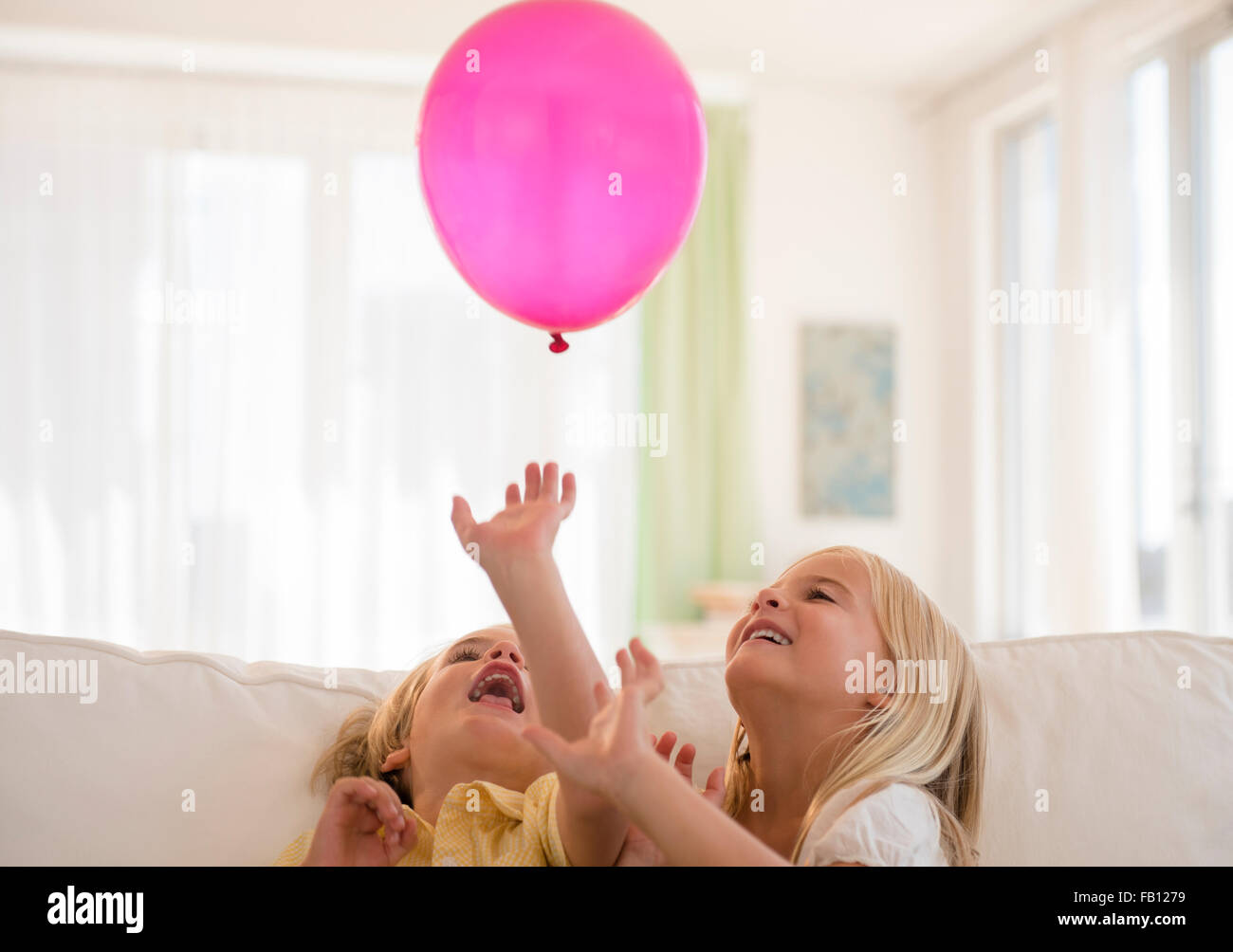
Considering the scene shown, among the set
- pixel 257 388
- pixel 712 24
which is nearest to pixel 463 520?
pixel 712 24

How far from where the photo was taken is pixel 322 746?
1.46 meters

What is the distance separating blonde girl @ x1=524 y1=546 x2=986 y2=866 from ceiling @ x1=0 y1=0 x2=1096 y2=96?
Answer: 126 inches

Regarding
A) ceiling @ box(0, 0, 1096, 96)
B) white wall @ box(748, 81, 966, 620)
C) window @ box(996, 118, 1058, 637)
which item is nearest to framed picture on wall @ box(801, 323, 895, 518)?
white wall @ box(748, 81, 966, 620)

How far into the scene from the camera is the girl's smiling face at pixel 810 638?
130 cm

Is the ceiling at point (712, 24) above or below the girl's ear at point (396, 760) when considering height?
above

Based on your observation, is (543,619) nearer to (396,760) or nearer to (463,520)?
(463,520)

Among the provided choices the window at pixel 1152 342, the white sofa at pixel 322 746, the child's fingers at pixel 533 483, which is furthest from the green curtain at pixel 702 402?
the child's fingers at pixel 533 483

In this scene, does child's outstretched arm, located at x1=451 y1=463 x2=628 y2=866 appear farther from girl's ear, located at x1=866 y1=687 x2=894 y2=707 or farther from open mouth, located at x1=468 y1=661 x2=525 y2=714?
girl's ear, located at x1=866 y1=687 x2=894 y2=707

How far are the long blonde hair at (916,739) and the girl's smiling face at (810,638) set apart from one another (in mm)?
23

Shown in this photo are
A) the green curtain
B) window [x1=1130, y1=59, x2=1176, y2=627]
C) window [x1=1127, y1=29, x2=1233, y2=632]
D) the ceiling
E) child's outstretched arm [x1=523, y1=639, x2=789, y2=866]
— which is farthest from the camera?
the green curtain

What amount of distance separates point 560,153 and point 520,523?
0.50 meters

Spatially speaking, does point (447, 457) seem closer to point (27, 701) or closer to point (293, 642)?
point (293, 642)

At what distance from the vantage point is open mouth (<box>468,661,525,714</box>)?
142cm

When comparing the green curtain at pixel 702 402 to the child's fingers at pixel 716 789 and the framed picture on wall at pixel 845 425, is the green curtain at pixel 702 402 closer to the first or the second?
the framed picture on wall at pixel 845 425
